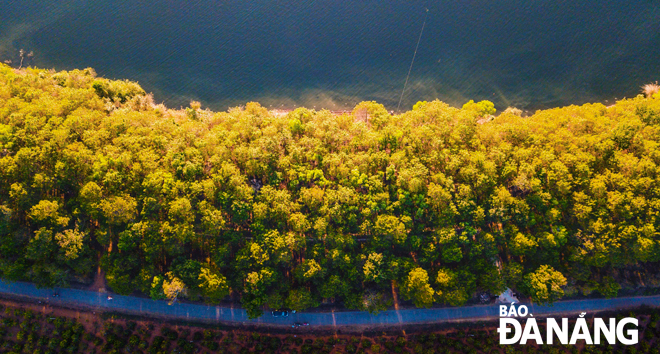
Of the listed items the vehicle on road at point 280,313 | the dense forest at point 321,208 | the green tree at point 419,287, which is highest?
the dense forest at point 321,208

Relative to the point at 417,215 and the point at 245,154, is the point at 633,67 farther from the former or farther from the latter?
the point at 245,154

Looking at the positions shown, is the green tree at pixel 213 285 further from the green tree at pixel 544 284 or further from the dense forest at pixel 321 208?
the green tree at pixel 544 284

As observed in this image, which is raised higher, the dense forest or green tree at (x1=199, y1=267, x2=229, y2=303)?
the dense forest

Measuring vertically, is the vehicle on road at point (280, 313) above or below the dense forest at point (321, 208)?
below

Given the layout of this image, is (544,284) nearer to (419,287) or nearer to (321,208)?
(419,287)

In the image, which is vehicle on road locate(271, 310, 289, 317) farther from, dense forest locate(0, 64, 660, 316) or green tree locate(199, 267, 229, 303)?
green tree locate(199, 267, 229, 303)

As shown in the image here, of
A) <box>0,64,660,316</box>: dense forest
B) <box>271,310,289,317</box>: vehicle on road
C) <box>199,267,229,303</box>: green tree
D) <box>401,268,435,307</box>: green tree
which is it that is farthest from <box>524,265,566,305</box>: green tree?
<box>199,267,229,303</box>: green tree

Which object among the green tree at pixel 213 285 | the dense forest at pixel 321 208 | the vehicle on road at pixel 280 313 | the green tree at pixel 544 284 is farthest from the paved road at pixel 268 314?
the green tree at pixel 213 285
